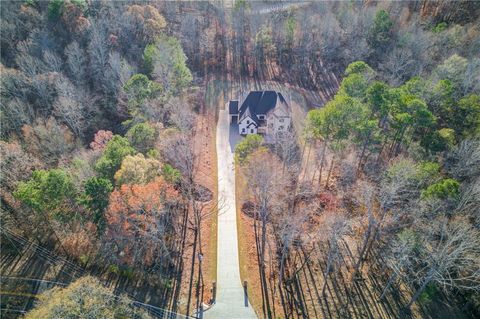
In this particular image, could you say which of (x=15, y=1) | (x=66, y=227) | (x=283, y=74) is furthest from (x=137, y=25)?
(x=66, y=227)

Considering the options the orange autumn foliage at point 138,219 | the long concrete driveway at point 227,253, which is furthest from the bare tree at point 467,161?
the orange autumn foliage at point 138,219

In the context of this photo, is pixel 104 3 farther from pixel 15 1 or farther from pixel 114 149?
pixel 114 149

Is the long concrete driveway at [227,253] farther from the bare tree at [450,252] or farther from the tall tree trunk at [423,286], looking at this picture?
the bare tree at [450,252]

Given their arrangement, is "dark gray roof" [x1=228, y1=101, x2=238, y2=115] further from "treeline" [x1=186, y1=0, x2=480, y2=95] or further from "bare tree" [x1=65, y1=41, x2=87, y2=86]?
"bare tree" [x1=65, y1=41, x2=87, y2=86]

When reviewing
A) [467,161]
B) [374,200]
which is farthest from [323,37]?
[467,161]

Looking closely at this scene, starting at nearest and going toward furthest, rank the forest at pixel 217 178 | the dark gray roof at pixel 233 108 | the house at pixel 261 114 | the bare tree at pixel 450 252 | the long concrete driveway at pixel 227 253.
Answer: the bare tree at pixel 450 252, the long concrete driveway at pixel 227 253, the forest at pixel 217 178, the house at pixel 261 114, the dark gray roof at pixel 233 108

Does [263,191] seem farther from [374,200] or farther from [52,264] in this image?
[52,264]
